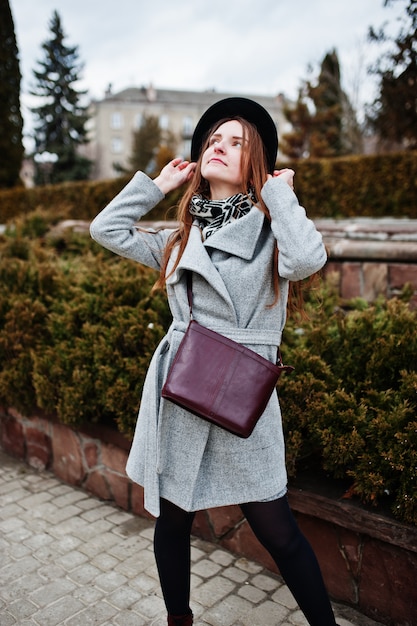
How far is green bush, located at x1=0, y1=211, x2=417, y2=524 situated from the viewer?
2.19 m

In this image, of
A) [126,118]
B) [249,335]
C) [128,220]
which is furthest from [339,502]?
[126,118]

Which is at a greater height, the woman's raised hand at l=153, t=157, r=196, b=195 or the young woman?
the woman's raised hand at l=153, t=157, r=196, b=195

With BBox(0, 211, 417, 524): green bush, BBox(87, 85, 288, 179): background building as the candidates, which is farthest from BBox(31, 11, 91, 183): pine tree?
BBox(0, 211, 417, 524): green bush

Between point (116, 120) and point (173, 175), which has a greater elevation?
point (116, 120)

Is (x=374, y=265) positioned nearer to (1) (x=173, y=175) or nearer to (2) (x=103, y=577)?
(1) (x=173, y=175)

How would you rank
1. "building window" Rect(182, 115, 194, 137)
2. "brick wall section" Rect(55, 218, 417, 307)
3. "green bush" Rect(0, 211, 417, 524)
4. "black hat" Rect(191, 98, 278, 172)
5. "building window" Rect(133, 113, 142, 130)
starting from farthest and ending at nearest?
"building window" Rect(182, 115, 194, 137)
"building window" Rect(133, 113, 142, 130)
"brick wall section" Rect(55, 218, 417, 307)
"green bush" Rect(0, 211, 417, 524)
"black hat" Rect(191, 98, 278, 172)

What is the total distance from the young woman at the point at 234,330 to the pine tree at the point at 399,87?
12.9ft

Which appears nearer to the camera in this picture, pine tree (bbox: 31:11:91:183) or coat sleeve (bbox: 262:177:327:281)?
coat sleeve (bbox: 262:177:327:281)

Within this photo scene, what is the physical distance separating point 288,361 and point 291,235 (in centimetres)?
126

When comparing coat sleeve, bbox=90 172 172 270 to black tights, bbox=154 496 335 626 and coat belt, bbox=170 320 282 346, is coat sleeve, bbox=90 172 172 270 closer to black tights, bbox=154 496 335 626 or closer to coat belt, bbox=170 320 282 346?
coat belt, bbox=170 320 282 346

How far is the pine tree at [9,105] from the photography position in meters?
15.6

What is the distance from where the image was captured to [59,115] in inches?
1250

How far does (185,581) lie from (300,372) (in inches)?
43.9

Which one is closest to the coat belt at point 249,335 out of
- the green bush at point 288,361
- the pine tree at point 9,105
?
the green bush at point 288,361
